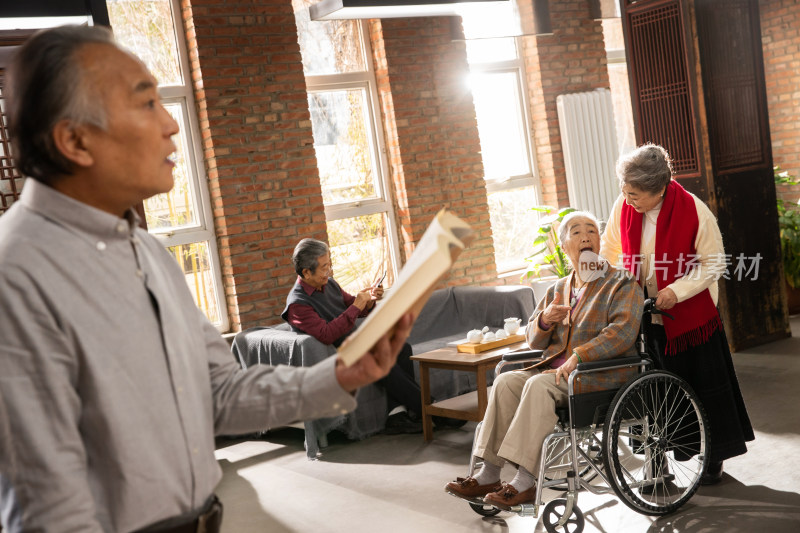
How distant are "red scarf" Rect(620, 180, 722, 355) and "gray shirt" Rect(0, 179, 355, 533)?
2.77 metres

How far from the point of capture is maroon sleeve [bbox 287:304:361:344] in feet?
17.7

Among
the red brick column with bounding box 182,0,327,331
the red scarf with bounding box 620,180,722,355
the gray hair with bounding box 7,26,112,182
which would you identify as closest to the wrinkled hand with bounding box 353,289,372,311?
the red brick column with bounding box 182,0,327,331

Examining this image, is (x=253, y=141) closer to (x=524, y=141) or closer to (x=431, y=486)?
(x=524, y=141)

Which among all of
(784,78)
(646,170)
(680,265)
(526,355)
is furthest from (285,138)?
(784,78)

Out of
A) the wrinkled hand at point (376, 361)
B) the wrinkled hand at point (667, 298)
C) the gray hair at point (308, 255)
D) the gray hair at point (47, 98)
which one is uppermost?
the gray hair at point (47, 98)

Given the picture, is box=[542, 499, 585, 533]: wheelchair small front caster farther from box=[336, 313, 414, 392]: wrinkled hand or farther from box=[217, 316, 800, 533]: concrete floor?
box=[336, 313, 414, 392]: wrinkled hand

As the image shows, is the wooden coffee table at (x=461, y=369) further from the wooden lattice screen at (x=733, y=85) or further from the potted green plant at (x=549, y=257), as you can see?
the wooden lattice screen at (x=733, y=85)

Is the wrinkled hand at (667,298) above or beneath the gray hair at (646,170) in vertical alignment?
beneath

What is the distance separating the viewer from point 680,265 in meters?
3.80

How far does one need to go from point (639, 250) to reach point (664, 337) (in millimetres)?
417

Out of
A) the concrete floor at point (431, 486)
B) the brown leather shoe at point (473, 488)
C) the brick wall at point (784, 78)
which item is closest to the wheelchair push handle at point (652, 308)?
the concrete floor at point (431, 486)

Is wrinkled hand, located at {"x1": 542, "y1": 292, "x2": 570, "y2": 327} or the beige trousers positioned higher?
wrinkled hand, located at {"x1": 542, "y1": 292, "x2": 570, "y2": 327}

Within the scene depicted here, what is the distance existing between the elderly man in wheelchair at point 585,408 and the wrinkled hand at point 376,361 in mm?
2287

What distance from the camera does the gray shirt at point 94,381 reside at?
1086 millimetres
